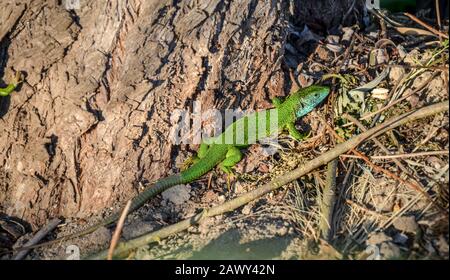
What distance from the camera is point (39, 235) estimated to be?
334cm

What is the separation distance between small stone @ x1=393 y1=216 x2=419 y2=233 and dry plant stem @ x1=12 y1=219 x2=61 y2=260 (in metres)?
2.55

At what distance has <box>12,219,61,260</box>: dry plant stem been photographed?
3.15m

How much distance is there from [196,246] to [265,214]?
578 mm

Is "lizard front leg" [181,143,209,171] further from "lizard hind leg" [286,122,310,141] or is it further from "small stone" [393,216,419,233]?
"small stone" [393,216,419,233]

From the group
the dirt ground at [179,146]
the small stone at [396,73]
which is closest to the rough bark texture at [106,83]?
the dirt ground at [179,146]

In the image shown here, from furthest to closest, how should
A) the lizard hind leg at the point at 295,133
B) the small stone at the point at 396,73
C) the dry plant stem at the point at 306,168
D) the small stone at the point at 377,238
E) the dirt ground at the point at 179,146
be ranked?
the lizard hind leg at the point at 295,133 → the small stone at the point at 396,73 → the dry plant stem at the point at 306,168 → the dirt ground at the point at 179,146 → the small stone at the point at 377,238

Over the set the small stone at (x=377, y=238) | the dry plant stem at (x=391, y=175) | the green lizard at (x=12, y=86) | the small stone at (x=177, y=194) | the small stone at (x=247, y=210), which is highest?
the green lizard at (x=12, y=86)

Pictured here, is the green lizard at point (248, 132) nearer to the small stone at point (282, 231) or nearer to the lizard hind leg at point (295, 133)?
the lizard hind leg at point (295, 133)

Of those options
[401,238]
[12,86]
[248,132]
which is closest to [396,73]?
[248,132]

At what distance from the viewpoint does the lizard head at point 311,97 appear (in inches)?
154

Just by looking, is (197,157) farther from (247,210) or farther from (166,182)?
(247,210)

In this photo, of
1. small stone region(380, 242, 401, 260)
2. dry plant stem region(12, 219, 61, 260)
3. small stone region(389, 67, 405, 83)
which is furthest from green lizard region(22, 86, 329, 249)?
small stone region(380, 242, 401, 260)
